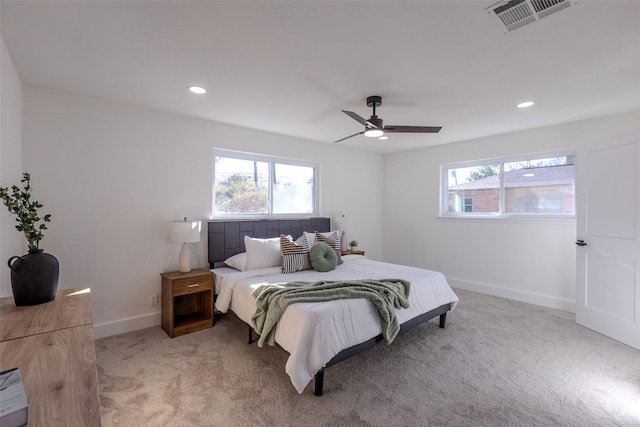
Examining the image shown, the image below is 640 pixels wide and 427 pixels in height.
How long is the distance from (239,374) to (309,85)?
255cm

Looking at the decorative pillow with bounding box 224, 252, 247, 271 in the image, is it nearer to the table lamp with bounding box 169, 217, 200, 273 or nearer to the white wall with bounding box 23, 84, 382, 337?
the white wall with bounding box 23, 84, 382, 337

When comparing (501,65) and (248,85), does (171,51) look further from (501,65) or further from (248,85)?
(501,65)

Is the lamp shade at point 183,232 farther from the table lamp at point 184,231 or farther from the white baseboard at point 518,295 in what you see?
the white baseboard at point 518,295

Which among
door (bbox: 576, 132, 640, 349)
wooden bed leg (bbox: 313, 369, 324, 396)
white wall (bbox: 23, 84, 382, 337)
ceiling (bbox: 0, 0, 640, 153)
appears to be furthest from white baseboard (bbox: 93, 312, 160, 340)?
door (bbox: 576, 132, 640, 349)

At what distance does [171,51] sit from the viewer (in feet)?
6.79

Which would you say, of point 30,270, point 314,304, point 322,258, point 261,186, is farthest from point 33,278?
point 261,186

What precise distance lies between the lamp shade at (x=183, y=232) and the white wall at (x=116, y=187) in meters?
0.28

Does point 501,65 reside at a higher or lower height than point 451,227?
higher

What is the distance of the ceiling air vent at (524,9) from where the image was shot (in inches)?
62.2

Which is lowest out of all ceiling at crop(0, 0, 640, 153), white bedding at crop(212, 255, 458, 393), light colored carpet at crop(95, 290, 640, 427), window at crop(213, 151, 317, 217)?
light colored carpet at crop(95, 290, 640, 427)

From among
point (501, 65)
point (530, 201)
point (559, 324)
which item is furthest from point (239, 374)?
point (530, 201)

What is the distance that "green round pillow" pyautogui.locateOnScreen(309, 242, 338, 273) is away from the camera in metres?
3.39

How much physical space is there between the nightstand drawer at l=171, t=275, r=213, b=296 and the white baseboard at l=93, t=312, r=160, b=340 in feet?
1.80

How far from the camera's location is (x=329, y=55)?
2113mm
